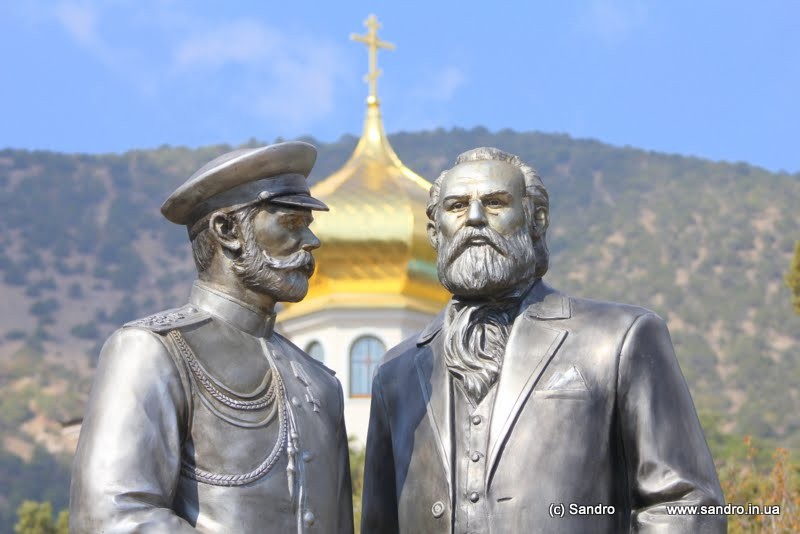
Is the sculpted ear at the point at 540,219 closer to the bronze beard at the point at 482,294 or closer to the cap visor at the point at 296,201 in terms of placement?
the bronze beard at the point at 482,294

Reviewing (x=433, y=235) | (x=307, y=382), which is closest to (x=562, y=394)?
(x=433, y=235)

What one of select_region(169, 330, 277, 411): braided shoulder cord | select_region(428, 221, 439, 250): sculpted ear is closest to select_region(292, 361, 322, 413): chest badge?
select_region(169, 330, 277, 411): braided shoulder cord

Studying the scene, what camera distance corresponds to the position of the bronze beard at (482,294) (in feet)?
22.6

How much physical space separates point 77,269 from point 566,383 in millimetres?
92816

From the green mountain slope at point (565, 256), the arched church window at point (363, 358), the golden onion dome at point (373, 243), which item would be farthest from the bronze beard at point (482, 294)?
the green mountain slope at point (565, 256)

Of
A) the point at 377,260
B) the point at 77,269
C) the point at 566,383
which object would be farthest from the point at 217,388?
the point at 77,269

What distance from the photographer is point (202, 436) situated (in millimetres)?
6457

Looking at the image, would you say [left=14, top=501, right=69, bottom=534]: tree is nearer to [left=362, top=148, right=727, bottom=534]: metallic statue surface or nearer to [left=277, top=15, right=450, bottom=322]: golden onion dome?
[left=277, top=15, right=450, bottom=322]: golden onion dome

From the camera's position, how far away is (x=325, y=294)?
3281 centimetres

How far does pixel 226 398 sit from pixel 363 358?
27309 millimetres

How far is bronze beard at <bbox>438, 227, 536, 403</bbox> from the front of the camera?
22.6 ft

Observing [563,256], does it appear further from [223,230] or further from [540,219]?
[223,230]

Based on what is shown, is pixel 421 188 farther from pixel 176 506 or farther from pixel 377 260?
pixel 176 506

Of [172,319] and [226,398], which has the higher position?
[172,319]
